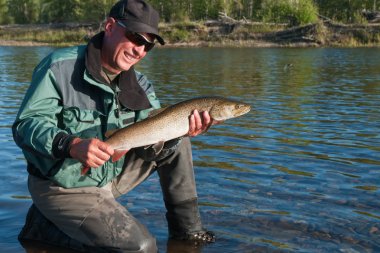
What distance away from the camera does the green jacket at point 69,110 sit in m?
4.33

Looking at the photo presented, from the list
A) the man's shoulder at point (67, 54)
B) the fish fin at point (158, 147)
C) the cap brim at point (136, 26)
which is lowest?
the fish fin at point (158, 147)

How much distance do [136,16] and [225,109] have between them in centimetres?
118

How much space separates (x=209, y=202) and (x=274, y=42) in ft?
185

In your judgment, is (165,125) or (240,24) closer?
(165,125)

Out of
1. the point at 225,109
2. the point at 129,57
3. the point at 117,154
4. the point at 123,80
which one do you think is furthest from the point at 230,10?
the point at 117,154

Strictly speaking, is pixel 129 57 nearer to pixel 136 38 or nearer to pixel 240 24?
pixel 136 38

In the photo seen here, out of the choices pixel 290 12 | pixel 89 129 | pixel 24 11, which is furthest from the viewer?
pixel 24 11

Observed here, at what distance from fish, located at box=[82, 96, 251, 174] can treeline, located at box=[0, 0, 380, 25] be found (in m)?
64.5

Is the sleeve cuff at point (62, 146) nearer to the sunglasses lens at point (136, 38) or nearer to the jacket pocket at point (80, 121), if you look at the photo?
the jacket pocket at point (80, 121)

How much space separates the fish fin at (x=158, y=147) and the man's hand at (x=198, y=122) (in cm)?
27

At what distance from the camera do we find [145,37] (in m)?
4.83

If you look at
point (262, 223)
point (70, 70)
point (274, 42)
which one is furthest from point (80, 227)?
point (274, 42)

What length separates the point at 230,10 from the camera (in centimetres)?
8856

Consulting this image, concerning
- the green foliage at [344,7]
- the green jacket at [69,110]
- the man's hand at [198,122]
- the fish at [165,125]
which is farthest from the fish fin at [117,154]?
the green foliage at [344,7]
